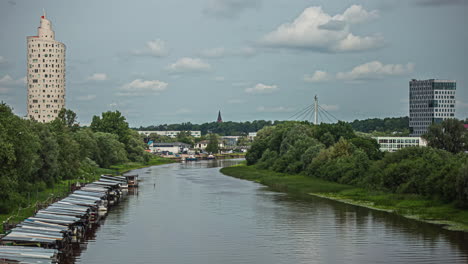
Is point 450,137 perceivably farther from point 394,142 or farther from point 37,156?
point 37,156

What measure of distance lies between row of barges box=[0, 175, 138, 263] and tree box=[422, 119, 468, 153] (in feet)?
289

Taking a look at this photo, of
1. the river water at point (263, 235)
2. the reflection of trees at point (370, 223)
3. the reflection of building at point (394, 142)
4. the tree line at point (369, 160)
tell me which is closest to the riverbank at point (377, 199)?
the tree line at point (369, 160)

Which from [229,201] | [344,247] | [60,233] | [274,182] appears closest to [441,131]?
[274,182]

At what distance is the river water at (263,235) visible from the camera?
45.3 metres

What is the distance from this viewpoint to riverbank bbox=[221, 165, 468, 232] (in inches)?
2386

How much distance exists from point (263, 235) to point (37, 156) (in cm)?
2896

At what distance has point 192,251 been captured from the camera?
4766cm

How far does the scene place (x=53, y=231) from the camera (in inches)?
1721

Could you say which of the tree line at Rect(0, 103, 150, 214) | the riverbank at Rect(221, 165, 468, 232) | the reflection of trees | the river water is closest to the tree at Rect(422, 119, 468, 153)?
the riverbank at Rect(221, 165, 468, 232)

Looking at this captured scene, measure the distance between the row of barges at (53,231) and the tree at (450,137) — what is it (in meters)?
88.2

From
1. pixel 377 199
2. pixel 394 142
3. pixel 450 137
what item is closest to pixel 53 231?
pixel 377 199

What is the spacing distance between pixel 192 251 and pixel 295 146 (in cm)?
8138

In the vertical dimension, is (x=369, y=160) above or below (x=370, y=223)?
above

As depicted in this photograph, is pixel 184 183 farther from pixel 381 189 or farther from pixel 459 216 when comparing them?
pixel 459 216
